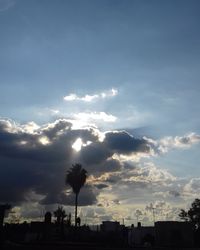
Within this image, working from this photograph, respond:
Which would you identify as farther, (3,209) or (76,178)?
(76,178)

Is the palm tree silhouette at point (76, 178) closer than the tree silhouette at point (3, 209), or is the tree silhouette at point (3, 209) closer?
the tree silhouette at point (3, 209)

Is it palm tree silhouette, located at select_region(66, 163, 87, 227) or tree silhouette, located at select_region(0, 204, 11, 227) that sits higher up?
palm tree silhouette, located at select_region(66, 163, 87, 227)

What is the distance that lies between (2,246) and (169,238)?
37.1 meters

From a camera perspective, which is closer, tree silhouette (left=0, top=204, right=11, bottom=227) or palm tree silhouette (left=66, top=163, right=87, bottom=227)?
tree silhouette (left=0, top=204, right=11, bottom=227)

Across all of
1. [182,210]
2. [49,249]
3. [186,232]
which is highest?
[182,210]

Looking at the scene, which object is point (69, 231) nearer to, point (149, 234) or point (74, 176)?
point (74, 176)

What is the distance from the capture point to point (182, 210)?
11394 centimetres

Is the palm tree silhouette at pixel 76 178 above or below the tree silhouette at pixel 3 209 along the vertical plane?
above

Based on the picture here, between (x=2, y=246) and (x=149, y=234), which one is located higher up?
(x=149, y=234)

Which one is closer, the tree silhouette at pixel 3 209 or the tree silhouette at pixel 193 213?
the tree silhouette at pixel 3 209

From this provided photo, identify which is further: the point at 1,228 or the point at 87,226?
the point at 87,226

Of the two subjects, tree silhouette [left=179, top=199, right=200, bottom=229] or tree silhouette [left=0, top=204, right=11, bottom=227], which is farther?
tree silhouette [left=179, top=199, right=200, bottom=229]

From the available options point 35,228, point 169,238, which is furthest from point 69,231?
point 169,238

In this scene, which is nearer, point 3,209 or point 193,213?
point 3,209
